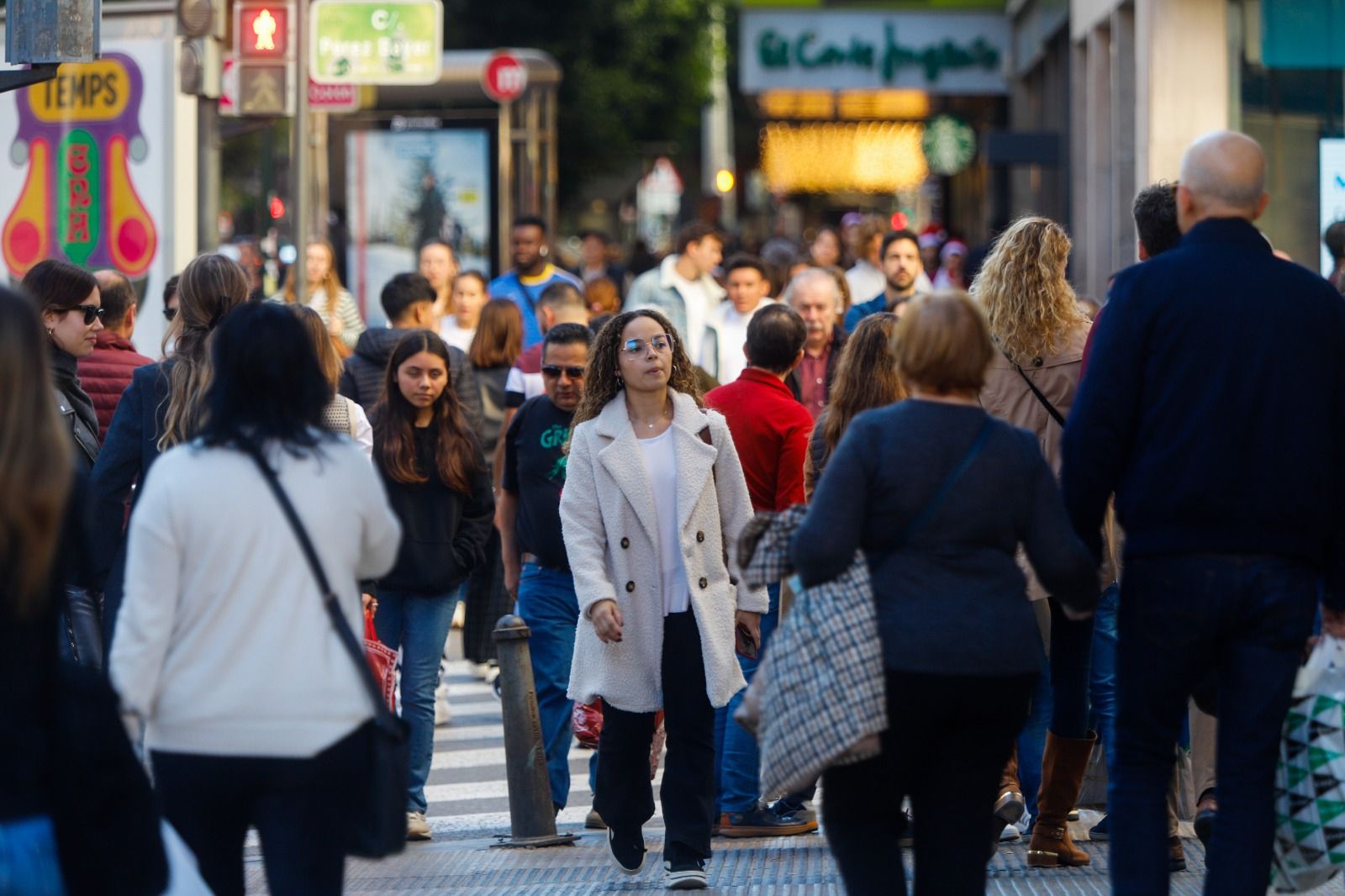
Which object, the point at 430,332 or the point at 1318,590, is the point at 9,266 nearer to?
the point at 430,332

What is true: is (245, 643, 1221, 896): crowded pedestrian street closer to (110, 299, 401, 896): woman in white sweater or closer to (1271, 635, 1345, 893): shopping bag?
(1271, 635, 1345, 893): shopping bag

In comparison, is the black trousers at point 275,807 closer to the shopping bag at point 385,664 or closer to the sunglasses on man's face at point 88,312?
the shopping bag at point 385,664

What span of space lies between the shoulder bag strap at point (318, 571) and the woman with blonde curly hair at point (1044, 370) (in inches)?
115

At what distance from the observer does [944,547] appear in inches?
183

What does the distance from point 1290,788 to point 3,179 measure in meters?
11.6

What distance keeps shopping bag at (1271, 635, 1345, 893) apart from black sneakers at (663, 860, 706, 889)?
2.12 meters

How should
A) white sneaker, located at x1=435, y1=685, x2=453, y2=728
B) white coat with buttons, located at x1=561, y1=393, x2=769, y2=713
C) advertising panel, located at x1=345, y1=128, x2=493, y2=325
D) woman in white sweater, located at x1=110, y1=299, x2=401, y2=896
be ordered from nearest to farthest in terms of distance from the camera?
woman in white sweater, located at x1=110, y1=299, x2=401, y2=896, white coat with buttons, located at x1=561, y1=393, x2=769, y2=713, white sneaker, located at x1=435, y1=685, x2=453, y2=728, advertising panel, located at x1=345, y1=128, x2=493, y2=325

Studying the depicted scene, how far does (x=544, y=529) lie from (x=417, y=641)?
0.64m

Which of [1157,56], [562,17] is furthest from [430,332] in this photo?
[562,17]

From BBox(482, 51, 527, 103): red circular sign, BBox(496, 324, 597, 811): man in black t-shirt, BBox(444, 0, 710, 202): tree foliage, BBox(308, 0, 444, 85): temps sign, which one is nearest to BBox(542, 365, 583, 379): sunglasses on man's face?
BBox(496, 324, 597, 811): man in black t-shirt

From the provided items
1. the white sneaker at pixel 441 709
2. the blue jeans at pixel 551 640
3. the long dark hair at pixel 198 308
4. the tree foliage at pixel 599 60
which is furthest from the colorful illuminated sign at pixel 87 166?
the tree foliage at pixel 599 60

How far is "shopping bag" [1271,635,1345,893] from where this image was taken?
5.07 metres

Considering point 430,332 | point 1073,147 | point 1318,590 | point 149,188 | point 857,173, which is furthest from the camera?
point 857,173

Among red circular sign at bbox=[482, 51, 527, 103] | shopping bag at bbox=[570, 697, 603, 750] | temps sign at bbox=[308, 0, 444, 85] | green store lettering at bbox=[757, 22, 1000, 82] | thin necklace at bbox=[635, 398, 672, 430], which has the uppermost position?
green store lettering at bbox=[757, 22, 1000, 82]
